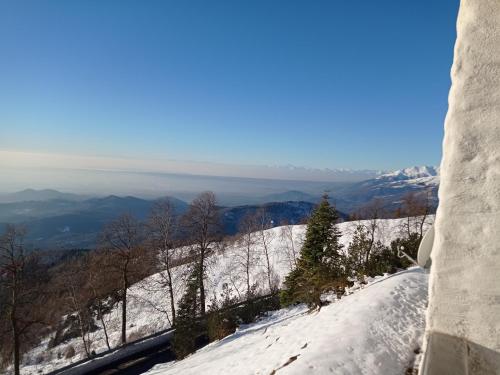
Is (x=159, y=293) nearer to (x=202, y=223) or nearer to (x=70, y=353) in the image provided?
(x=70, y=353)

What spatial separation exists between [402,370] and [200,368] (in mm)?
6811

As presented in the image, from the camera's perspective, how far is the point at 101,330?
36.0m

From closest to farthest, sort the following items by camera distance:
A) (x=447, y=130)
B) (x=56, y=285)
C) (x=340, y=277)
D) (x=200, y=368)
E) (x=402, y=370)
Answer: (x=447, y=130) → (x=402, y=370) → (x=200, y=368) → (x=340, y=277) → (x=56, y=285)

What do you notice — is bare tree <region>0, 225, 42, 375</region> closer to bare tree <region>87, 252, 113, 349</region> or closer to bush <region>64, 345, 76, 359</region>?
bare tree <region>87, 252, 113, 349</region>

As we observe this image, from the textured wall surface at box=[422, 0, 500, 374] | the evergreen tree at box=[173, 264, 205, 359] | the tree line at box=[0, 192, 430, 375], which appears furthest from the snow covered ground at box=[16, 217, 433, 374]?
→ the textured wall surface at box=[422, 0, 500, 374]

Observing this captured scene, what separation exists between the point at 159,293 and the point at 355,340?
37.7 metres

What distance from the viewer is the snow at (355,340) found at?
6.18m

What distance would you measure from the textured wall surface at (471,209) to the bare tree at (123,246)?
75.5 ft

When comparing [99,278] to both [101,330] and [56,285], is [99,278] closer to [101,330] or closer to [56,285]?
[56,285]

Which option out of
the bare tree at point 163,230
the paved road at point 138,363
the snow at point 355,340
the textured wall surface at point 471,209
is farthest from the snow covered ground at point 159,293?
the textured wall surface at point 471,209

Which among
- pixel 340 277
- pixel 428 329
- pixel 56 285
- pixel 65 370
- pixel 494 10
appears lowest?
pixel 65 370

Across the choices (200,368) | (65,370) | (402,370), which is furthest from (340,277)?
(65,370)

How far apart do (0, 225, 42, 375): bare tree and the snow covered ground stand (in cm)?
450

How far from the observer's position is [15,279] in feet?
61.8
